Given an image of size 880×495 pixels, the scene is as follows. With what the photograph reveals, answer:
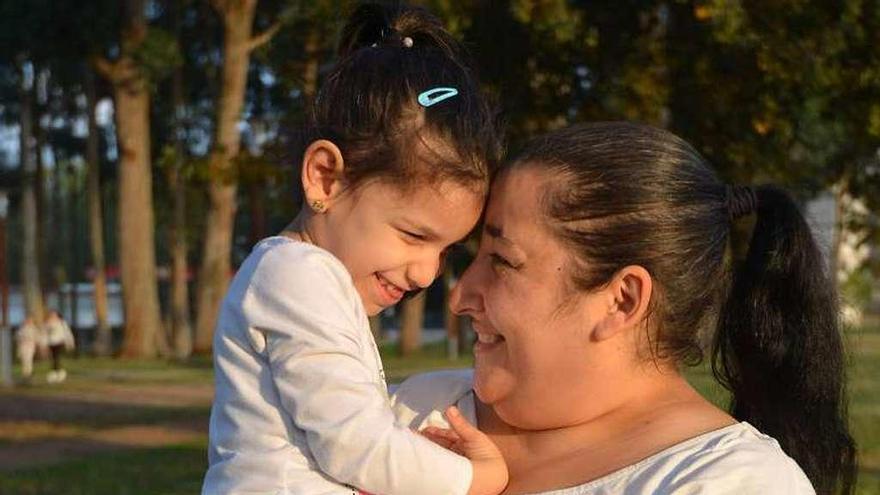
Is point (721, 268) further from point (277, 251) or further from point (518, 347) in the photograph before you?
point (277, 251)

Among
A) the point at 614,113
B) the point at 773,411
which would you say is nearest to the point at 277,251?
the point at 773,411

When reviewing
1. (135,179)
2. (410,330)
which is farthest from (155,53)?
(410,330)

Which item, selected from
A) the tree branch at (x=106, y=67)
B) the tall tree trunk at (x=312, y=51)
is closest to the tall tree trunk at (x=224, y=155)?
the tree branch at (x=106, y=67)

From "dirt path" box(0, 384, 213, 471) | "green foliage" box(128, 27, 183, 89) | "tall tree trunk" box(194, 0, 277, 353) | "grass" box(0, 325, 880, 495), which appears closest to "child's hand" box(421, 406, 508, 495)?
"grass" box(0, 325, 880, 495)

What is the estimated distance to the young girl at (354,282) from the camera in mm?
2623

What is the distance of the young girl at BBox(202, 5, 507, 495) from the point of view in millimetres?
2623

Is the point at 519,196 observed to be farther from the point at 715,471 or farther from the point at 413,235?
the point at 715,471

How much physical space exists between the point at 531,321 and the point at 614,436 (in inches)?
8.6

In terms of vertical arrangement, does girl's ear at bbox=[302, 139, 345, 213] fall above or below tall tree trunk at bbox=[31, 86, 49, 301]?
above

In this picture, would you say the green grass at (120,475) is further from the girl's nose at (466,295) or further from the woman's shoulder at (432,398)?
the girl's nose at (466,295)

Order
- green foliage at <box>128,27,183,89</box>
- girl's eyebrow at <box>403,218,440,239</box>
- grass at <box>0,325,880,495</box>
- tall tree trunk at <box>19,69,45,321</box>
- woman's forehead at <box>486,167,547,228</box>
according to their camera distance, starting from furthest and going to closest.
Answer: tall tree trunk at <box>19,69,45,321</box> < green foliage at <box>128,27,183,89</box> < grass at <box>0,325,880,495</box> < girl's eyebrow at <box>403,218,440,239</box> < woman's forehead at <box>486,167,547,228</box>

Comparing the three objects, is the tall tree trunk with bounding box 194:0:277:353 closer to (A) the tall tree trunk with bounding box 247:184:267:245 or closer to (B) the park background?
(B) the park background

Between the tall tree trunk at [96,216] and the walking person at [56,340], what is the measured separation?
9.76 meters

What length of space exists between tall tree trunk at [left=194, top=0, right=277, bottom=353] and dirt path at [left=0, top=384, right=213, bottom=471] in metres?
1.76
